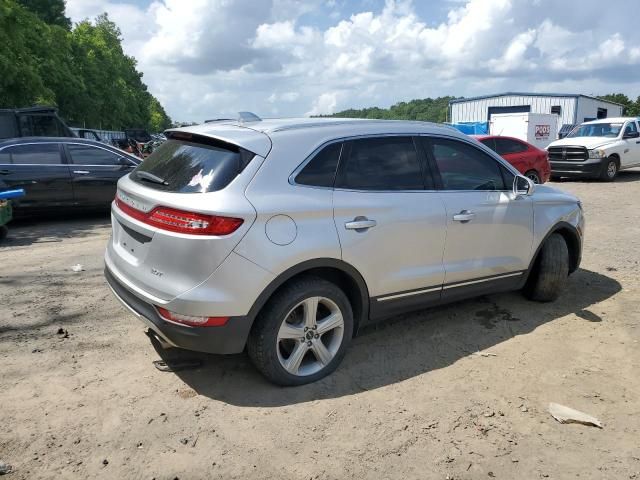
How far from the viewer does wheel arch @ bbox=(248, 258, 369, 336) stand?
10.5 feet

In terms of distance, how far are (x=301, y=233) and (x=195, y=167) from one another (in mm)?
812

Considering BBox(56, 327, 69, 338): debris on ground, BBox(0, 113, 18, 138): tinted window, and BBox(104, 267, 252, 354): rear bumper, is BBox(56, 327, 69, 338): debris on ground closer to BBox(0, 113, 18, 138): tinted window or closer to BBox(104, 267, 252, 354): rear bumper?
BBox(104, 267, 252, 354): rear bumper

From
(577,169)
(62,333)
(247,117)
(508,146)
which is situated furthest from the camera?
(577,169)

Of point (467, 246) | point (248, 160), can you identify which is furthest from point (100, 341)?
point (467, 246)

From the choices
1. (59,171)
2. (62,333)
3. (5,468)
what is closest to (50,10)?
(59,171)

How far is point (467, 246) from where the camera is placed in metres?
4.21

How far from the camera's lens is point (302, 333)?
11.3 ft

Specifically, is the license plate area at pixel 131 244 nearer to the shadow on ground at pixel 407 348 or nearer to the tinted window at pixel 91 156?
the shadow on ground at pixel 407 348

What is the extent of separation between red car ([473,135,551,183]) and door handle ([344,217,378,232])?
33.1 ft

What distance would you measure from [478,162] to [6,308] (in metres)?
4.40

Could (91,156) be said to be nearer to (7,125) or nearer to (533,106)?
(7,125)

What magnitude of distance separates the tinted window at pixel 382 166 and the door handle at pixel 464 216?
1.24ft

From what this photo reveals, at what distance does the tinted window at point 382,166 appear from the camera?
3.67m

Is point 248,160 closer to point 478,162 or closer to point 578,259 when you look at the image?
point 478,162
